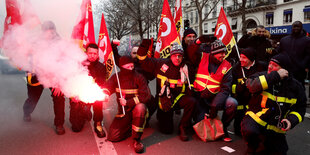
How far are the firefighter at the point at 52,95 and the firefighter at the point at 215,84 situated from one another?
7.83 feet

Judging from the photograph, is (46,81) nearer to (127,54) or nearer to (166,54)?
(127,54)

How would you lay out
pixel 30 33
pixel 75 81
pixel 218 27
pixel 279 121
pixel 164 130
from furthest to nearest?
pixel 218 27, pixel 164 130, pixel 75 81, pixel 30 33, pixel 279 121

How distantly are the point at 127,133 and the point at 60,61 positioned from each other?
160cm

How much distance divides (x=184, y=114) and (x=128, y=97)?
39.1 inches

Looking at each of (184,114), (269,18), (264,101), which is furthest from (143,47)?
(269,18)

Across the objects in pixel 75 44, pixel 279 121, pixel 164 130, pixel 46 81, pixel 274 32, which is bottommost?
pixel 164 130

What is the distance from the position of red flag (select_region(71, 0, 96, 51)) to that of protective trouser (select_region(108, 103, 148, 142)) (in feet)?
5.20

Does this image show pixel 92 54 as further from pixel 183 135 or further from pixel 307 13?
pixel 307 13

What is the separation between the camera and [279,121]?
3.04 meters

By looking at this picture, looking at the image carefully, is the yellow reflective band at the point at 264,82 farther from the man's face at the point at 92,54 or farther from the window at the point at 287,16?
the window at the point at 287,16

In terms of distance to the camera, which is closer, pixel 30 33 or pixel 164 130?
pixel 30 33

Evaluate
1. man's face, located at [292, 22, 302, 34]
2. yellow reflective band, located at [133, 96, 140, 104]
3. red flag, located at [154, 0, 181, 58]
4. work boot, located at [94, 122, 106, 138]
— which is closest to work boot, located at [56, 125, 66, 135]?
work boot, located at [94, 122, 106, 138]

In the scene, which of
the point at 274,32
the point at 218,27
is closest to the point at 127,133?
the point at 218,27

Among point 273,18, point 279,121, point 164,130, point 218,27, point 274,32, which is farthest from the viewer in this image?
point 273,18
